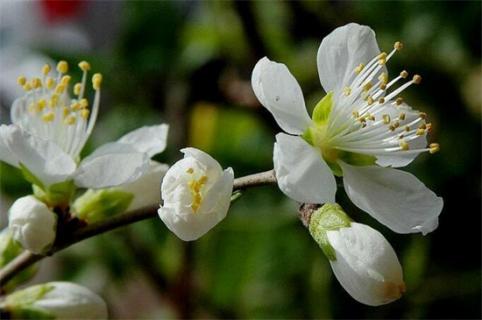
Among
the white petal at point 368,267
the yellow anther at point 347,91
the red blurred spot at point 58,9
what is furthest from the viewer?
the red blurred spot at point 58,9

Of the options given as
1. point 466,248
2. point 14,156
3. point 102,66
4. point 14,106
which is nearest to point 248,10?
point 102,66

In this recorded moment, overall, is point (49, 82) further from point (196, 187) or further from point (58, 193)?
point (196, 187)

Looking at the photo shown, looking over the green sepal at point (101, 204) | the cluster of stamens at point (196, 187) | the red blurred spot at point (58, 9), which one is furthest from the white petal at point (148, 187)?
the red blurred spot at point (58, 9)

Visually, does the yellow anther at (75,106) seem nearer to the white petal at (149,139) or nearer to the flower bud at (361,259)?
the white petal at (149,139)

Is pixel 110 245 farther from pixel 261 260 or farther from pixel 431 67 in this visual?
pixel 431 67

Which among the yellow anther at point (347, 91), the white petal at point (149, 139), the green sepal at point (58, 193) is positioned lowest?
the green sepal at point (58, 193)

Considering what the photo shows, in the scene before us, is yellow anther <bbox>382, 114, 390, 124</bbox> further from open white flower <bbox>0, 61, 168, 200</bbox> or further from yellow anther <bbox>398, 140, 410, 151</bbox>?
open white flower <bbox>0, 61, 168, 200</bbox>
